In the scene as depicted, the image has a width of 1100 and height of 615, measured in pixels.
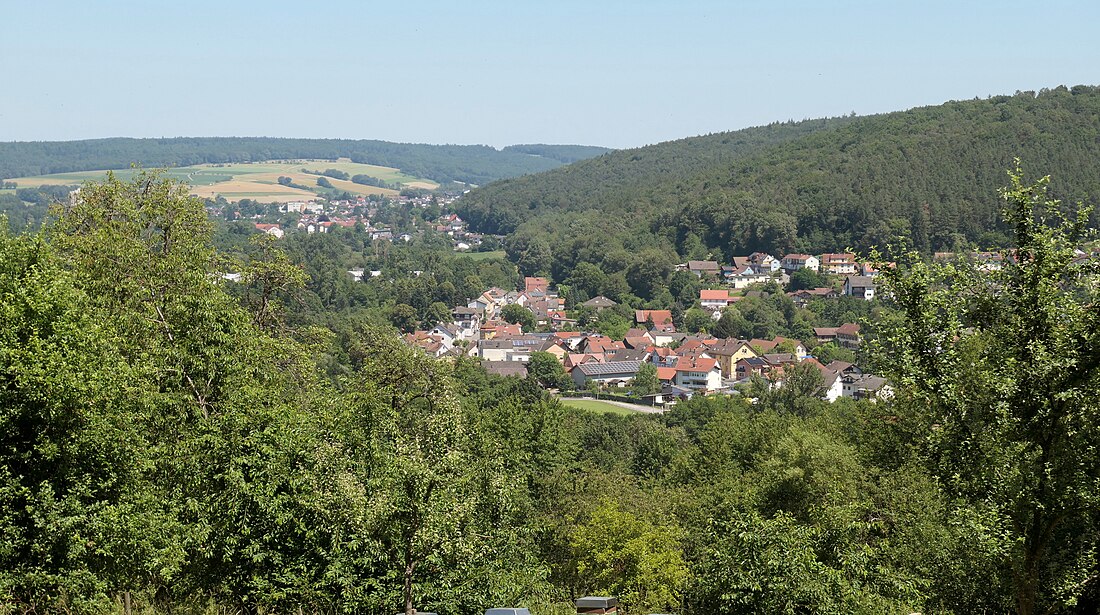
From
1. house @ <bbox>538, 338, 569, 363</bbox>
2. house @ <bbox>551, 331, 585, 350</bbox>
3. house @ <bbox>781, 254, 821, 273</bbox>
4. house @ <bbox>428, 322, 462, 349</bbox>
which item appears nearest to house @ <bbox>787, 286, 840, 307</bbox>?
house @ <bbox>781, 254, 821, 273</bbox>

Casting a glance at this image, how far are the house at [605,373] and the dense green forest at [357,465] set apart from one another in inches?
2075

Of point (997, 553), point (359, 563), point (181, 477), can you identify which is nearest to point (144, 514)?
point (181, 477)

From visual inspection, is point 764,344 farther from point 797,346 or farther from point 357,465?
point 357,465

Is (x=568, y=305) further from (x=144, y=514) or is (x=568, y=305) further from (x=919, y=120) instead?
(x=144, y=514)

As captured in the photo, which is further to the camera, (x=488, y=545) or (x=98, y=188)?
(x=98, y=188)

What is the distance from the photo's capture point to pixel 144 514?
10.1 metres

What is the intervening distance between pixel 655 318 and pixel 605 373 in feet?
68.5

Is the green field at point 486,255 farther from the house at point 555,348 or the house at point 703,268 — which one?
the house at point 555,348

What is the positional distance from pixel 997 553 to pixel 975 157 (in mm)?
109768

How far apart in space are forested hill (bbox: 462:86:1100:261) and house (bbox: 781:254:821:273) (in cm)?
375

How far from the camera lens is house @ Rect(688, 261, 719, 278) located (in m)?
106

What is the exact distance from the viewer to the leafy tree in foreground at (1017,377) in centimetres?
771

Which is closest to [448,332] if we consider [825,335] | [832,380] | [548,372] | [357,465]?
[548,372]

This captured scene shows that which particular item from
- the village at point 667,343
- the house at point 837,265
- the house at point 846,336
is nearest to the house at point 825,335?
the village at point 667,343
